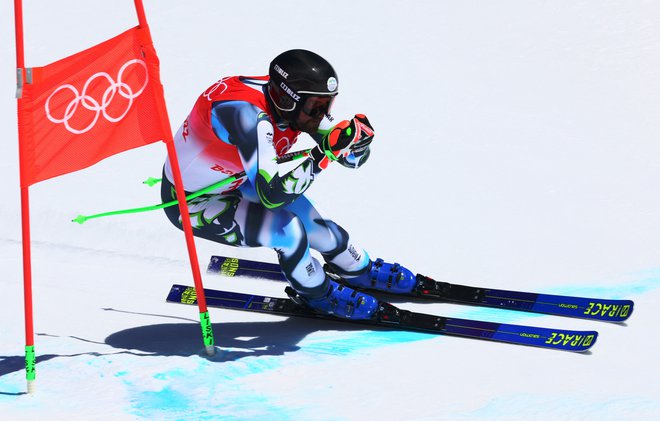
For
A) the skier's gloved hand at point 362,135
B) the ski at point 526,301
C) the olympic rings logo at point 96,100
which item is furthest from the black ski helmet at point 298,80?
the ski at point 526,301

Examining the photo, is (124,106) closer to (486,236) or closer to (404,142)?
(486,236)

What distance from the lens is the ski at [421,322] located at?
616cm

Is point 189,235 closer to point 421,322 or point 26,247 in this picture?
point 26,247

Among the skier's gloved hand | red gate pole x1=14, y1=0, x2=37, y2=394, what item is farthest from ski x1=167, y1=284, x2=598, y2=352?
red gate pole x1=14, y1=0, x2=37, y2=394

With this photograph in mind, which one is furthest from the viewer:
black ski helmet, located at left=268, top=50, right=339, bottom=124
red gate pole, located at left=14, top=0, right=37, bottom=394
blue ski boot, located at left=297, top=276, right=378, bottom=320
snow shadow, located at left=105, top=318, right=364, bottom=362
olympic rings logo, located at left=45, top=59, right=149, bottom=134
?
blue ski boot, located at left=297, top=276, right=378, bottom=320

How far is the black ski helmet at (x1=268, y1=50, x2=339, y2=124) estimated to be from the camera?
5980 mm

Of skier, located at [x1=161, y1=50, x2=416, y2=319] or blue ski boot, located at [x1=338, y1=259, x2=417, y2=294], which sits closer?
skier, located at [x1=161, y1=50, x2=416, y2=319]

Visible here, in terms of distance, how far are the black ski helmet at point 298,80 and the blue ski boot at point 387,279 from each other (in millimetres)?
1565

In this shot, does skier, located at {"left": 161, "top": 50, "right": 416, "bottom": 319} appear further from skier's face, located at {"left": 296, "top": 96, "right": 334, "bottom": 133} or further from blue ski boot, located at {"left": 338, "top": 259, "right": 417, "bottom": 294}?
blue ski boot, located at {"left": 338, "top": 259, "right": 417, "bottom": 294}

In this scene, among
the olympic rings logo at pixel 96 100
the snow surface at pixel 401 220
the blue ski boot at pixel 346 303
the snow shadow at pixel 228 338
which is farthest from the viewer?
the blue ski boot at pixel 346 303

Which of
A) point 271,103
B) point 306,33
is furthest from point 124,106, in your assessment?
point 306,33

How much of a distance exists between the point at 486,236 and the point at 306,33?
16.1 ft

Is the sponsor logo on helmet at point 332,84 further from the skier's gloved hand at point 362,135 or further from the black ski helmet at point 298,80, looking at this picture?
the skier's gloved hand at point 362,135

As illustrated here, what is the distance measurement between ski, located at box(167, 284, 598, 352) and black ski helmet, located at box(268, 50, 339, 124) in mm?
1441
